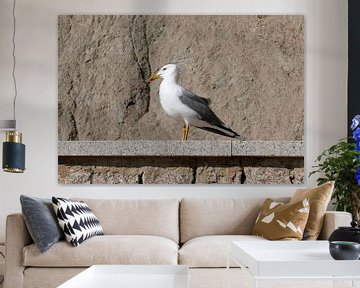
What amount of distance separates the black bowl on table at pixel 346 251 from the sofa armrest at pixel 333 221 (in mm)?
1108

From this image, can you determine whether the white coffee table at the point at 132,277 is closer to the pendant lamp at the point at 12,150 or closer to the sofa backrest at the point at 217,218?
the pendant lamp at the point at 12,150

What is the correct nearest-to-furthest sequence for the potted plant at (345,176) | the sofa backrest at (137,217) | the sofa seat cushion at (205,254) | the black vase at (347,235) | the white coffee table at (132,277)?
the white coffee table at (132,277)
the black vase at (347,235)
the sofa seat cushion at (205,254)
the sofa backrest at (137,217)
the potted plant at (345,176)

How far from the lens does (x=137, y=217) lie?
4180mm

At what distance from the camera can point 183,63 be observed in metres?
4.85

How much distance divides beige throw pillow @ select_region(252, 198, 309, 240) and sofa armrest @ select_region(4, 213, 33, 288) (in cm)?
154

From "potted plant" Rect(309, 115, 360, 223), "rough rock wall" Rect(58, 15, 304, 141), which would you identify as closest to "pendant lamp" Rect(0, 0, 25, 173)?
"rough rock wall" Rect(58, 15, 304, 141)

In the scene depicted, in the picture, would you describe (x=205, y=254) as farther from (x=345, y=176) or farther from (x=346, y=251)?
(x=345, y=176)

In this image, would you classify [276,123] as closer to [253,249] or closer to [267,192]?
[267,192]

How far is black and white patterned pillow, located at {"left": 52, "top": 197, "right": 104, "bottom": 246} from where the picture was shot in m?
3.58

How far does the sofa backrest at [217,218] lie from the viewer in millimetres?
4172

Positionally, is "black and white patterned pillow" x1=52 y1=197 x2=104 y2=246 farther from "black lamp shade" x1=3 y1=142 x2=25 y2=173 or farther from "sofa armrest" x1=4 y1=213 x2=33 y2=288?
"black lamp shade" x1=3 y1=142 x2=25 y2=173

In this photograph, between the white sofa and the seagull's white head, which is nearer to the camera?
the white sofa

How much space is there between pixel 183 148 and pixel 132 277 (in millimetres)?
2143

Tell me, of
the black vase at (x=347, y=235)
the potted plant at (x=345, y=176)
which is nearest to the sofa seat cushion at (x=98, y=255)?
the black vase at (x=347, y=235)
